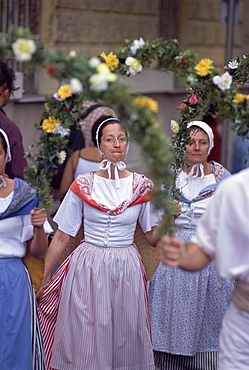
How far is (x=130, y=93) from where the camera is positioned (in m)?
3.63

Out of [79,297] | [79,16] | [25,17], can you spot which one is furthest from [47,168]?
[79,16]

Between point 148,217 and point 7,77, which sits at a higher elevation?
point 7,77

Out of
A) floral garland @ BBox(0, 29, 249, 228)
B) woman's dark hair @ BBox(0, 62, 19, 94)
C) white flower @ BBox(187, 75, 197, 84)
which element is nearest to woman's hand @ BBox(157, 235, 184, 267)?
floral garland @ BBox(0, 29, 249, 228)

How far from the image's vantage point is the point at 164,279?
582 cm

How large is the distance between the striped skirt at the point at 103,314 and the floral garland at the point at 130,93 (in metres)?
0.64

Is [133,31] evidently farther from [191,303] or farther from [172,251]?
[172,251]

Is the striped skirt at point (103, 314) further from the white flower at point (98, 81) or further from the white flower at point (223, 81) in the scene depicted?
the white flower at point (98, 81)

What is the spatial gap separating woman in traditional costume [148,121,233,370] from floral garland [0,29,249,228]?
Answer: 0.66 metres

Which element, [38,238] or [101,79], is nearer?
[101,79]

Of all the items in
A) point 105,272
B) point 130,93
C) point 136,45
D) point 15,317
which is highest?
point 136,45

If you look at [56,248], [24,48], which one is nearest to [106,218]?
[56,248]

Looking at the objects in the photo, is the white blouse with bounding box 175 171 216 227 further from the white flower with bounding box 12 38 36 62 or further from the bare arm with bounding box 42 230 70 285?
the white flower with bounding box 12 38 36 62

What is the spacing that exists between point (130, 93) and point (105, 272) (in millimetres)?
1733

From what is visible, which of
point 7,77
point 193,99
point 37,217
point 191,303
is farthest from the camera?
point 7,77
